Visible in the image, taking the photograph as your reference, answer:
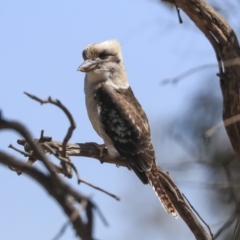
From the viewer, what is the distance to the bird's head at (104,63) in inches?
196

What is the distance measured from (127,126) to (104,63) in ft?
1.88

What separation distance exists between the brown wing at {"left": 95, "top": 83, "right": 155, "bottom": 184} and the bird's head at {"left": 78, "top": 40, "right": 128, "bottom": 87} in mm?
110

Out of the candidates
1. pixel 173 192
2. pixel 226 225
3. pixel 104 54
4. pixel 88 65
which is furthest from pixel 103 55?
pixel 226 225

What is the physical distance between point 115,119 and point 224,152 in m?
1.51

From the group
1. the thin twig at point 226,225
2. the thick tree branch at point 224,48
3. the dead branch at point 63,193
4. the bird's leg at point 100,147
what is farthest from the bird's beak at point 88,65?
the dead branch at point 63,193

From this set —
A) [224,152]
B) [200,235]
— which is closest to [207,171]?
[200,235]

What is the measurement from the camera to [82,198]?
1.39 meters

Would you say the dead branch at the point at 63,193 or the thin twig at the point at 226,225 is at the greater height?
the dead branch at the point at 63,193

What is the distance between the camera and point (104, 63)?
5.12m

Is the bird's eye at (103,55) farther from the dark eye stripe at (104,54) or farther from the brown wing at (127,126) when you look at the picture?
the brown wing at (127,126)

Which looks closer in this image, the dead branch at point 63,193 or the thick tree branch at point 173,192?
the dead branch at point 63,193

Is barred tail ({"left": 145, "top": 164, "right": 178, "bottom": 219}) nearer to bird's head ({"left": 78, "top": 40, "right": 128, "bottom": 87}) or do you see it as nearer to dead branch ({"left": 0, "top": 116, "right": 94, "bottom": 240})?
bird's head ({"left": 78, "top": 40, "right": 128, "bottom": 87})

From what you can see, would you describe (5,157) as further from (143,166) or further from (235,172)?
(235,172)

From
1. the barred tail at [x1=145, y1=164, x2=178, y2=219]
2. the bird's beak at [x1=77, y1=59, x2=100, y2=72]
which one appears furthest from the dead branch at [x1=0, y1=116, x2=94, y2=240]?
the bird's beak at [x1=77, y1=59, x2=100, y2=72]
